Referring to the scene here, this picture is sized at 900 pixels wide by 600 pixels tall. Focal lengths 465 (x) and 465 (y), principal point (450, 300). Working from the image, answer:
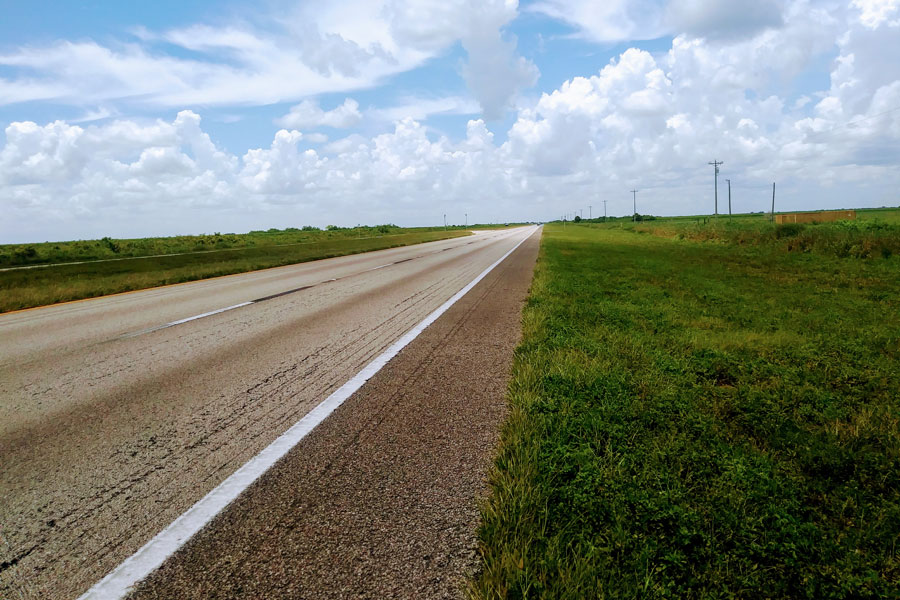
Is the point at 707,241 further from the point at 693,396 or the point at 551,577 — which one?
the point at 551,577

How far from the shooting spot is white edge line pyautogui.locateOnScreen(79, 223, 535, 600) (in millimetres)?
1866

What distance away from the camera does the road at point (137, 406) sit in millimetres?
2221

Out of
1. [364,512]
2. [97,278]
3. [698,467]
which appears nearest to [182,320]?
[364,512]

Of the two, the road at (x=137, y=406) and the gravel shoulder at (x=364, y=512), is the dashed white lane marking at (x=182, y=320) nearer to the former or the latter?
Answer: the road at (x=137, y=406)

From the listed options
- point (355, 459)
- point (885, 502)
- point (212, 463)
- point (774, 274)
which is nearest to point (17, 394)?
point (212, 463)

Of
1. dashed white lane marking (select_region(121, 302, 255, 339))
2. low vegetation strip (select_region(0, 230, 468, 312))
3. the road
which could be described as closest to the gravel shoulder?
the road

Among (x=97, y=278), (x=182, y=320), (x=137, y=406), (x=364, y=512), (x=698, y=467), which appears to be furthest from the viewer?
(x=97, y=278)

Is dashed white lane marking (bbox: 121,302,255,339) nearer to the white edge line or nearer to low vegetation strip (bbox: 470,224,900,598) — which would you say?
the white edge line

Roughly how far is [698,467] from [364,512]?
1.88 m

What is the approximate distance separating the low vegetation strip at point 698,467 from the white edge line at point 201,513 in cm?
134

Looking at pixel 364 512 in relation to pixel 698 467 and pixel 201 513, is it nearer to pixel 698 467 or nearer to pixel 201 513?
pixel 201 513

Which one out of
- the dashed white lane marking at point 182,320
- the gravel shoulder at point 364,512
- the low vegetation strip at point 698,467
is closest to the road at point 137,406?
the dashed white lane marking at point 182,320

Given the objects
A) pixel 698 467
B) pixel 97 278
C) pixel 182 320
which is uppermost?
pixel 97 278

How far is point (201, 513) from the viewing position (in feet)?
7.59
